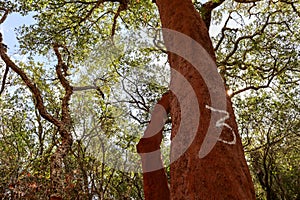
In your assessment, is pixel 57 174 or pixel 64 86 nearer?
pixel 57 174

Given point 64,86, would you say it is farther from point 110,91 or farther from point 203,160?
point 203,160

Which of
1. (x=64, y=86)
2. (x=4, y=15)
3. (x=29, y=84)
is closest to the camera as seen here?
(x=29, y=84)

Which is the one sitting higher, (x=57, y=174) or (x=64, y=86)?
(x=64, y=86)

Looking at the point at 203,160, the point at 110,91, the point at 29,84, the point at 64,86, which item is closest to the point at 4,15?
the point at 29,84

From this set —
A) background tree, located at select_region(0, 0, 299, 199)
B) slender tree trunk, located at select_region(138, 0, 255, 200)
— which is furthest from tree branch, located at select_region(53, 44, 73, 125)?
slender tree trunk, located at select_region(138, 0, 255, 200)

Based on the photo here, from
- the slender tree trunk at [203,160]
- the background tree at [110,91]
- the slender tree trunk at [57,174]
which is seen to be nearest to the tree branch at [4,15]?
the background tree at [110,91]

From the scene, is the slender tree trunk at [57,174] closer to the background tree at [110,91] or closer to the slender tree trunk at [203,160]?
the background tree at [110,91]

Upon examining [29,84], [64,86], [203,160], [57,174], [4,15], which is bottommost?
[203,160]

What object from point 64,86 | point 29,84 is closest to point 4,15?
point 29,84

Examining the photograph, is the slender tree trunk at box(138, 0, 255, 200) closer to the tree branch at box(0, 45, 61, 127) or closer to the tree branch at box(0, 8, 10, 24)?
the tree branch at box(0, 45, 61, 127)

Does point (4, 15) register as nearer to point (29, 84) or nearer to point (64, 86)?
point (29, 84)

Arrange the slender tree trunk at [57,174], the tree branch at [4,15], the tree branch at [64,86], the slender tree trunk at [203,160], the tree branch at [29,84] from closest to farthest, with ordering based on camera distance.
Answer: the slender tree trunk at [203,160] < the slender tree trunk at [57,174] < the tree branch at [29,84] < the tree branch at [4,15] < the tree branch at [64,86]

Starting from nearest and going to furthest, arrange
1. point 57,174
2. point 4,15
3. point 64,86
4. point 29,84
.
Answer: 1. point 57,174
2. point 29,84
3. point 4,15
4. point 64,86

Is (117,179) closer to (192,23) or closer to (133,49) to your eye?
(133,49)
